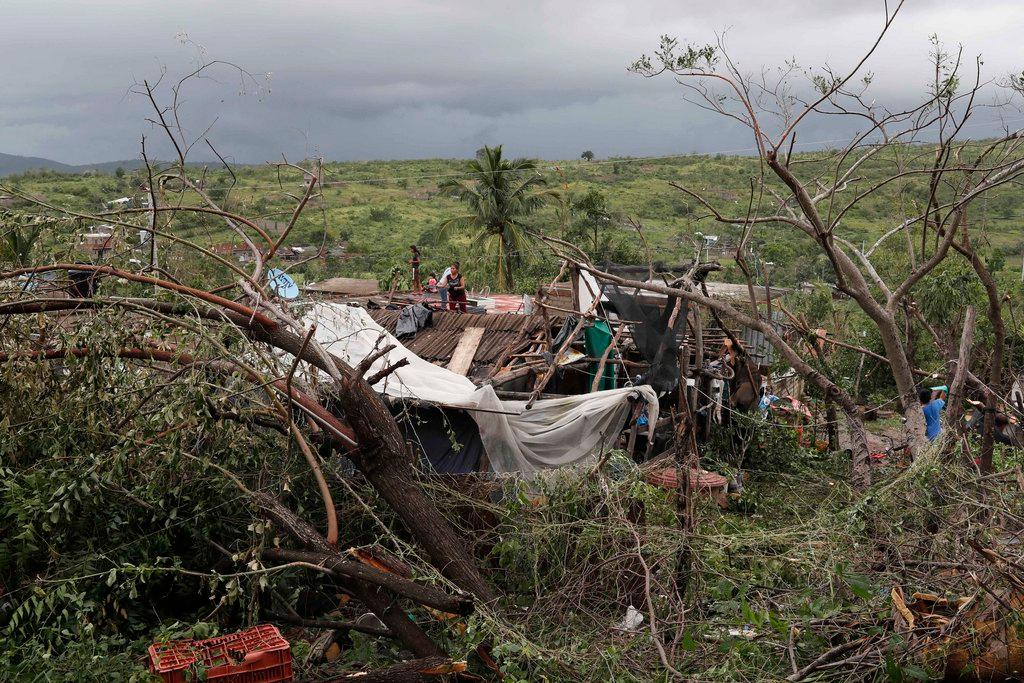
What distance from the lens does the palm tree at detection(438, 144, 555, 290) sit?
22.1 metres

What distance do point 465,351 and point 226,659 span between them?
6420mm

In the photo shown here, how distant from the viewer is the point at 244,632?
4180 millimetres

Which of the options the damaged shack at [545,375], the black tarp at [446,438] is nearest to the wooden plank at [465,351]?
the damaged shack at [545,375]

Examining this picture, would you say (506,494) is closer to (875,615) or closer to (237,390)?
(237,390)

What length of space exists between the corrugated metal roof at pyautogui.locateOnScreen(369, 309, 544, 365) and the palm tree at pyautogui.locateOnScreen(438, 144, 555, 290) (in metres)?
10.9

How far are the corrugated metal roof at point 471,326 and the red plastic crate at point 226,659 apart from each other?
612 centimetres

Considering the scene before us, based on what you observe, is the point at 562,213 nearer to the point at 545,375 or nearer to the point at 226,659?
the point at 545,375

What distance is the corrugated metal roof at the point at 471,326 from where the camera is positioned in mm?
10188

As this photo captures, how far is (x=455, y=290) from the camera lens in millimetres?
12266

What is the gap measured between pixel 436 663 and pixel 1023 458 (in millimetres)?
4490

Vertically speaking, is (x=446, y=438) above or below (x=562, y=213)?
below

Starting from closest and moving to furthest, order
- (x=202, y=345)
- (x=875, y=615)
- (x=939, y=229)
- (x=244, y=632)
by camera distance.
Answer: (x=875, y=615), (x=244, y=632), (x=202, y=345), (x=939, y=229)

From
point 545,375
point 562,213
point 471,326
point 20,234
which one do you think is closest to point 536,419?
point 545,375

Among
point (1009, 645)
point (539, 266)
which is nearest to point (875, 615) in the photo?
point (1009, 645)
